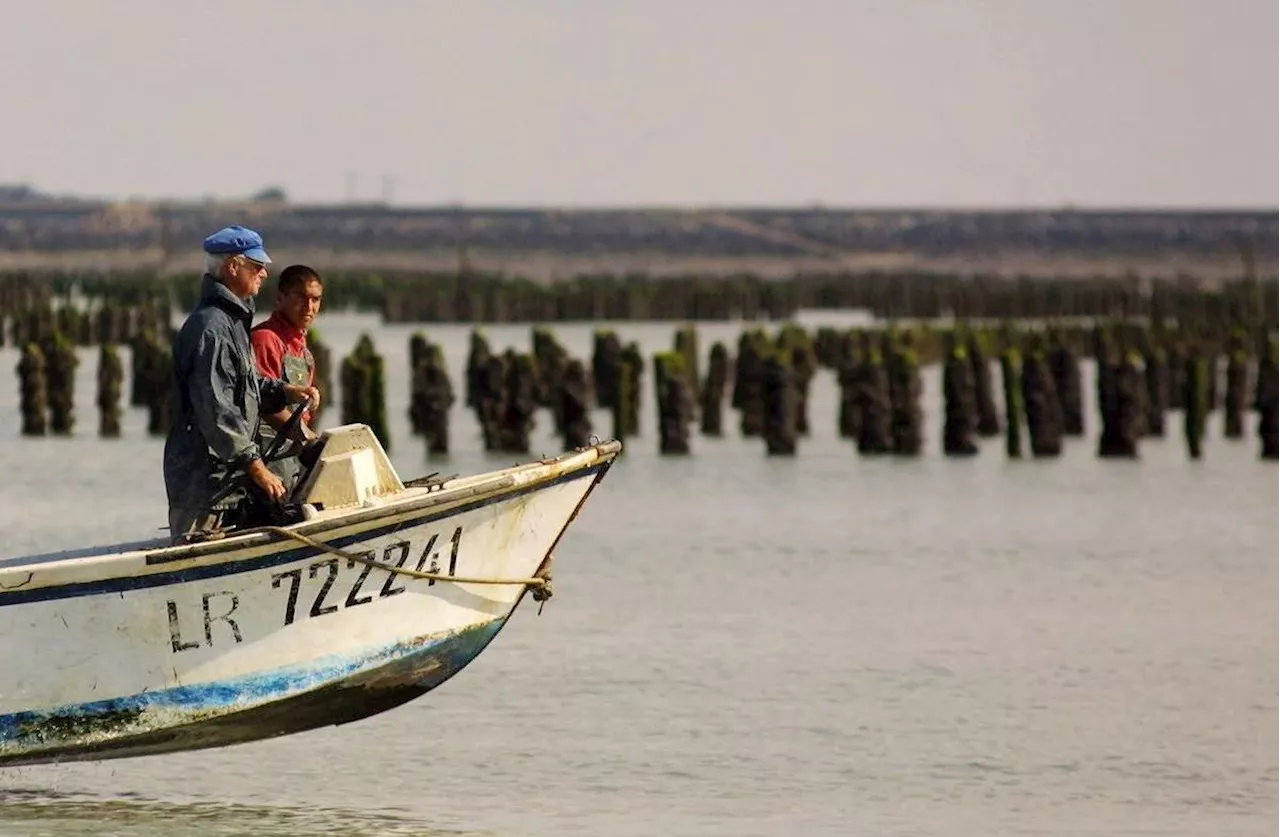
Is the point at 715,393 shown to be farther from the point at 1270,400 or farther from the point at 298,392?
the point at 298,392

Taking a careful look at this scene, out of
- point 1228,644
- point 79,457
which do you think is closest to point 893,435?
point 79,457

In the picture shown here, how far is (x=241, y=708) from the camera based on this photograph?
51.8 ft

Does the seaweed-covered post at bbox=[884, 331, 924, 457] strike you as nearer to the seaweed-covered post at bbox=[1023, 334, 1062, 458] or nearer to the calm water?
the seaweed-covered post at bbox=[1023, 334, 1062, 458]

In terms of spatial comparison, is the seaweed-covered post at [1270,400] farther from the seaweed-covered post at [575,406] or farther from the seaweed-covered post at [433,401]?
the seaweed-covered post at [433,401]

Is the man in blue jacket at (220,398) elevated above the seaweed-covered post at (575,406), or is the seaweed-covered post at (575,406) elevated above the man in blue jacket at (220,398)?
the man in blue jacket at (220,398)

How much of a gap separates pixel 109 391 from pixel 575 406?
6.86 meters

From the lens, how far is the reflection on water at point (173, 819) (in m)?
15.6

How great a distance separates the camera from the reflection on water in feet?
51.1

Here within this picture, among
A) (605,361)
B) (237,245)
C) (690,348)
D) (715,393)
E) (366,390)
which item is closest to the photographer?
(237,245)

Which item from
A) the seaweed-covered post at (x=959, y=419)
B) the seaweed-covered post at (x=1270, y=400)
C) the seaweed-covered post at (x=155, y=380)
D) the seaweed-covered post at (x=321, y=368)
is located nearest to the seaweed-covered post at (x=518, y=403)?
Result: the seaweed-covered post at (x=321, y=368)

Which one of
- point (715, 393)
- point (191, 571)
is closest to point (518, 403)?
point (715, 393)

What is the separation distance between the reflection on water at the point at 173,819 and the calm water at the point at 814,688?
0.09 feet

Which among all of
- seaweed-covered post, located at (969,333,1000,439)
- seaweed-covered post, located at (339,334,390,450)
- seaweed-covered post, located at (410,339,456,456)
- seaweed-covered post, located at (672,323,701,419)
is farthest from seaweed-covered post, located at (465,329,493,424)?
seaweed-covered post, located at (969,333,1000,439)

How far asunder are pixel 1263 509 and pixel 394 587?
2021 centimetres
